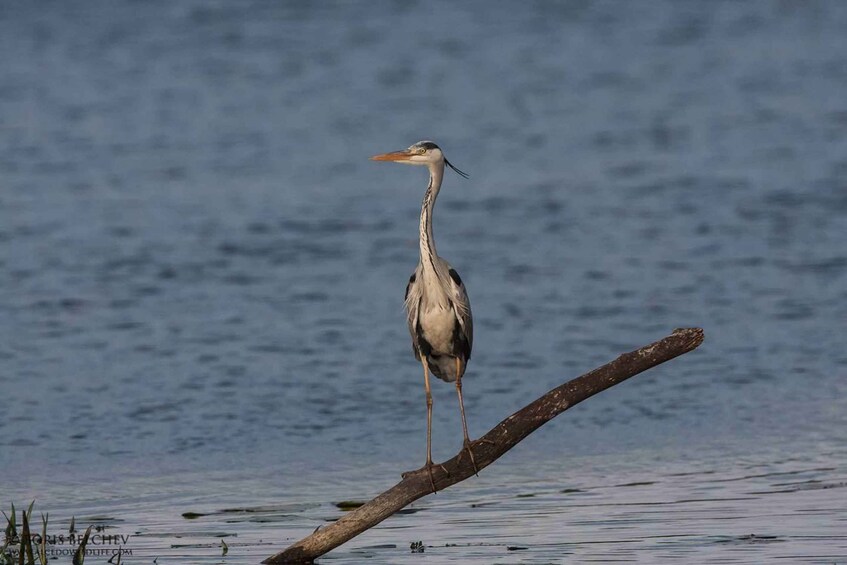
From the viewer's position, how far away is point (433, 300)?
30.8ft

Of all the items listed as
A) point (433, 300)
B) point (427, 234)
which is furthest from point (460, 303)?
point (427, 234)

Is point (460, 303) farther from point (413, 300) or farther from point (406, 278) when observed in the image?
point (406, 278)

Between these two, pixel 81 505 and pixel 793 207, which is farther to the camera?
pixel 793 207

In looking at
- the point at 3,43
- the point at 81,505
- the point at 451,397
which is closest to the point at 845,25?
the point at 3,43

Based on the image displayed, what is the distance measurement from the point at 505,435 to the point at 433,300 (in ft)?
5.06

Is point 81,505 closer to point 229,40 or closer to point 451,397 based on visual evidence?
point 451,397

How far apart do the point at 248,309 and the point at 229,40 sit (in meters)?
21.5

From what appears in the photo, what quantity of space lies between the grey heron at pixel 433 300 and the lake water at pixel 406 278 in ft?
3.85

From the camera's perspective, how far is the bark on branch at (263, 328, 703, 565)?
305 inches

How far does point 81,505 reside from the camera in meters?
10.9

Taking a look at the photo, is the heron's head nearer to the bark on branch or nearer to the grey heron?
the grey heron

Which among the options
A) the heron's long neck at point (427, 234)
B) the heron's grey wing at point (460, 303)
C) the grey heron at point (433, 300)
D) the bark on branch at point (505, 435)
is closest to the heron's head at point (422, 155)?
the grey heron at point (433, 300)

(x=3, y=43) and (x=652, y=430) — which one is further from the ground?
(x=3, y=43)

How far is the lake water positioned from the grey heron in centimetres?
117
